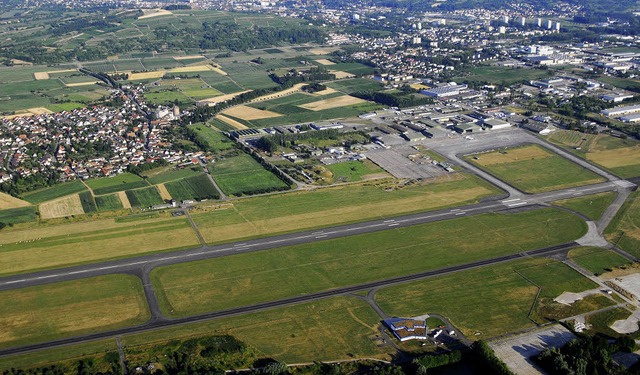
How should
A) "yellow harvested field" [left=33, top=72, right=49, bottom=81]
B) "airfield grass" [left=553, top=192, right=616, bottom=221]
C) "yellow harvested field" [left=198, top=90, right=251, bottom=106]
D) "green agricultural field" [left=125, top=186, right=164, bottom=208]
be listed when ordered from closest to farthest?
"airfield grass" [left=553, top=192, right=616, bottom=221], "green agricultural field" [left=125, top=186, right=164, bottom=208], "yellow harvested field" [left=198, top=90, right=251, bottom=106], "yellow harvested field" [left=33, top=72, right=49, bottom=81]

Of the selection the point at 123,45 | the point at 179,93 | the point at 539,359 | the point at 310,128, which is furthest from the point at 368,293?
the point at 123,45

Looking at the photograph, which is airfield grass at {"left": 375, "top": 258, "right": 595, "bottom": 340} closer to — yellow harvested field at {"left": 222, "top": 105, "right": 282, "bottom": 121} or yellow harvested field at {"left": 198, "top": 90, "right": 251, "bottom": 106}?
yellow harvested field at {"left": 222, "top": 105, "right": 282, "bottom": 121}

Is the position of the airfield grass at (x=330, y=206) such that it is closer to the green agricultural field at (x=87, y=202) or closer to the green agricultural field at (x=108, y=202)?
the green agricultural field at (x=108, y=202)

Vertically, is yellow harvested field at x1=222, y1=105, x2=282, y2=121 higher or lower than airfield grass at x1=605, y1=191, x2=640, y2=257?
higher

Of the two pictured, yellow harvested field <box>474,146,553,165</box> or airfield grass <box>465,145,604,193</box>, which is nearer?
airfield grass <box>465,145,604,193</box>

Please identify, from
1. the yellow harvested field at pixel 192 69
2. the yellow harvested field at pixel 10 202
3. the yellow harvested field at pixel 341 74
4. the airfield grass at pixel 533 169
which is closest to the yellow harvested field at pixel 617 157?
the airfield grass at pixel 533 169

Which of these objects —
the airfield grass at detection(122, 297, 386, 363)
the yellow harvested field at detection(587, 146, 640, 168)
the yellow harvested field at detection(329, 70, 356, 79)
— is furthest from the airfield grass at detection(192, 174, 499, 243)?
the yellow harvested field at detection(329, 70, 356, 79)

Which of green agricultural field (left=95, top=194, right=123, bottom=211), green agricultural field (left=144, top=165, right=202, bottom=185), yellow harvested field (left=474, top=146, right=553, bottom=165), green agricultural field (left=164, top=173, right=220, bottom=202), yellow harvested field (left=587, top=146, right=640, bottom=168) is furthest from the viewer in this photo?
yellow harvested field (left=474, top=146, right=553, bottom=165)
